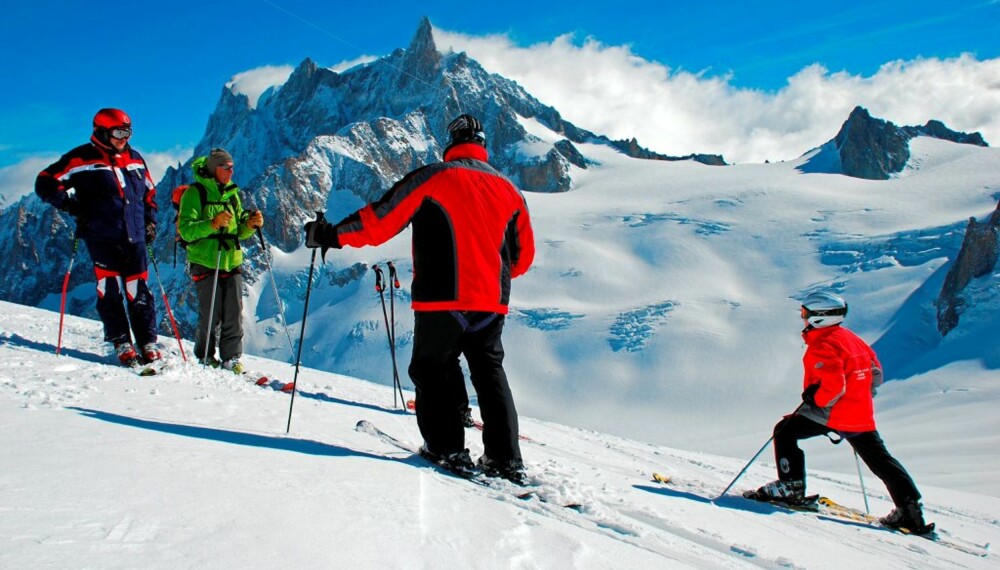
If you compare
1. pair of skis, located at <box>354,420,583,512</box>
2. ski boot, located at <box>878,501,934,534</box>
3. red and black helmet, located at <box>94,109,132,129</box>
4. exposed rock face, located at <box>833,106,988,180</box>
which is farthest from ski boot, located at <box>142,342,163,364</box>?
exposed rock face, located at <box>833,106,988,180</box>

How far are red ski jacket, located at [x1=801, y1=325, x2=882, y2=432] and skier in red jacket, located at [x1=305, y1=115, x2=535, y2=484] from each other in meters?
2.90

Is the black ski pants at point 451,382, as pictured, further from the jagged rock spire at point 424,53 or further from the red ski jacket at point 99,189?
the jagged rock spire at point 424,53

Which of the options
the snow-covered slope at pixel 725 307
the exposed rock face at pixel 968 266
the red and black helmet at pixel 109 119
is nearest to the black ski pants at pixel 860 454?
the red and black helmet at pixel 109 119

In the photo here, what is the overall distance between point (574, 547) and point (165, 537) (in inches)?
51.4

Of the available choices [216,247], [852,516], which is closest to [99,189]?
[216,247]

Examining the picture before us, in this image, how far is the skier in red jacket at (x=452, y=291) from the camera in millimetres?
3971

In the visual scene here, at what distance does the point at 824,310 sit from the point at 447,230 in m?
3.46

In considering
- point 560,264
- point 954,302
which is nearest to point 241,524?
point 954,302

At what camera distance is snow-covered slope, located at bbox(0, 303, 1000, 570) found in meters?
1.81

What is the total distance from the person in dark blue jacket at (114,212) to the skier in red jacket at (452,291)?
10.5 feet

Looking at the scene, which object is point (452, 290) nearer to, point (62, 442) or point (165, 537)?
point (62, 442)

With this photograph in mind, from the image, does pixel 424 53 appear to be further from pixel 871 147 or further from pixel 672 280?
pixel 672 280

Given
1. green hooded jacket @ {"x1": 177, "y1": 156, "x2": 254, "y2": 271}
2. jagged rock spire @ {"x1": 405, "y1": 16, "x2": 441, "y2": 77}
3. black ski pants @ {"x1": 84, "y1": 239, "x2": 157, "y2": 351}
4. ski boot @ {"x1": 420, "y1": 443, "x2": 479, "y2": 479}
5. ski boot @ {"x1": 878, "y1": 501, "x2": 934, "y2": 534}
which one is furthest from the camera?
jagged rock spire @ {"x1": 405, "y1": 16, "x2": 441, "y2": 77}

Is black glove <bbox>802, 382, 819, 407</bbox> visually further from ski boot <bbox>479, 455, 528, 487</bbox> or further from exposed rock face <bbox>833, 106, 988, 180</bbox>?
exposed rock face <bbox>833, 106, 988, 180</bbox>
